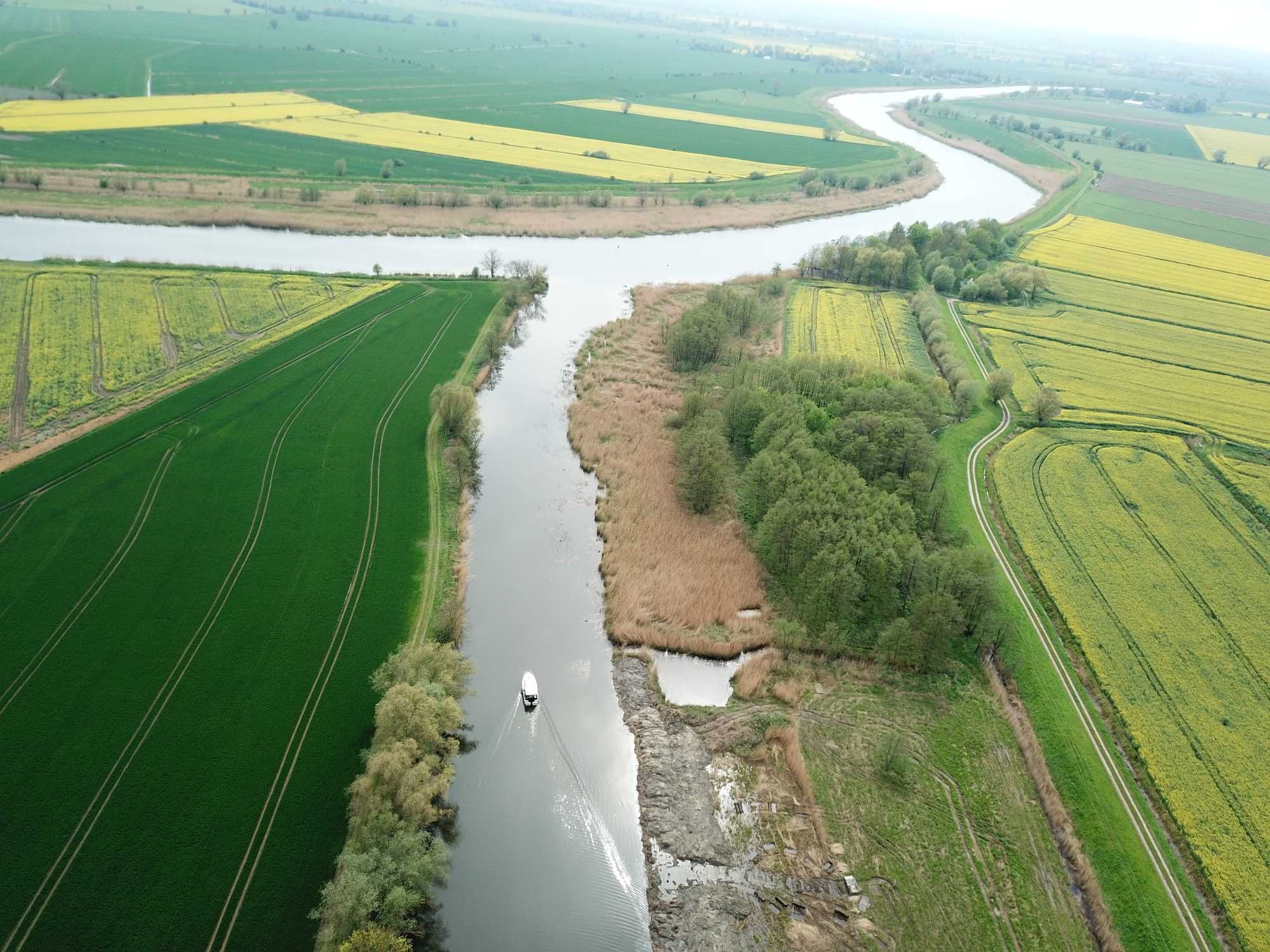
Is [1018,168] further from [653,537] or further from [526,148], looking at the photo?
[653,537]

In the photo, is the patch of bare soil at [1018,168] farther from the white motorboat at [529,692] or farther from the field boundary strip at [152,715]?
the field boundary strip at [152,715]

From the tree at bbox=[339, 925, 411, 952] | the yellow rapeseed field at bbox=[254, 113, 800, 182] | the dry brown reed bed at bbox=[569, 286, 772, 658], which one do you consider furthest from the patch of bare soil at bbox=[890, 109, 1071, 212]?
the tree at bbox=[339, 925, 411, 952]

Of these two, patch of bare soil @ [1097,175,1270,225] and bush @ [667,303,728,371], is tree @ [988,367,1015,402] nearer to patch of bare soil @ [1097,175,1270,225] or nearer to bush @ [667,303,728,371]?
bush @ [667,303,728,371]

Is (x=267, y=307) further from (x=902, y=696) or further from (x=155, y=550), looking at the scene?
(x=902, y=696)

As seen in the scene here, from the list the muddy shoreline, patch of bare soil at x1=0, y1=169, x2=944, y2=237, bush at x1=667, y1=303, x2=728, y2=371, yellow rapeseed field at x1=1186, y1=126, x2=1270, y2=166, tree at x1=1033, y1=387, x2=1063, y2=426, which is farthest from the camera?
yellow rapeseed field at x1=1186, y1=126, x2=1270, y2=166

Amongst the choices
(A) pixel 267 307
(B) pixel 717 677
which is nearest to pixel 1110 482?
(B) pixel 717 677

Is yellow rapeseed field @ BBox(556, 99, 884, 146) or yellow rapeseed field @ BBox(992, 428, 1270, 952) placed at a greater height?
yellow rapeseed field @ BBox(556, 99, 884, 146)

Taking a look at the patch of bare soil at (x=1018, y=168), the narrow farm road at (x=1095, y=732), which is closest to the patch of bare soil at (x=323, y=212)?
the patch of bare soil at (x=1018, y=168)
